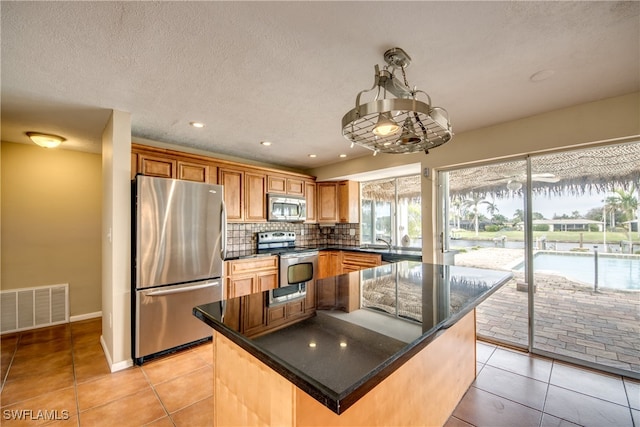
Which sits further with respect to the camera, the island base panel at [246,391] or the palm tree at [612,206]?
the palm tree at [612,206]

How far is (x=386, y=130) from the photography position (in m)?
1.40

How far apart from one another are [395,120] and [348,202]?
11.3 feet

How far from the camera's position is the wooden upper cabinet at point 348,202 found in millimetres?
4863

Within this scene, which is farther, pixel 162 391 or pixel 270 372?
pixel 162 391

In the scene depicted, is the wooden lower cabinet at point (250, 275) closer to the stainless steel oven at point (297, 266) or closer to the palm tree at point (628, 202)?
the stainless steel oven at point (297, 266)

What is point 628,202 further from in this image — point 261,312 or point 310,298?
point 261,312

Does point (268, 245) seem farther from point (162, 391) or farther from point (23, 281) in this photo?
point (23, 281)

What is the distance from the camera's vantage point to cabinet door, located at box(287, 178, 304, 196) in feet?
15.1

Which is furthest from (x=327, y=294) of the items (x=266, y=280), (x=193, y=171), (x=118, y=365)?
(x=193, y=171)

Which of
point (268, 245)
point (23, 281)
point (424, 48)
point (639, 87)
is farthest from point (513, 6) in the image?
point (23, 281)

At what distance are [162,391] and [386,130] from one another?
257 cm

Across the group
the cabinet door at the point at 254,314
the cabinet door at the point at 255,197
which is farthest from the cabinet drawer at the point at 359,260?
the cabinet door at the point at 254,314

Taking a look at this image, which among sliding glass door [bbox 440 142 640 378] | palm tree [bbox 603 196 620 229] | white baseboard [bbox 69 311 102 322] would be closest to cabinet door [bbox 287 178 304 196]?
sliding glass door [bbox 440 142 640 378]

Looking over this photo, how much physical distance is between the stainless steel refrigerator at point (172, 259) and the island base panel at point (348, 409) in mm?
1645
